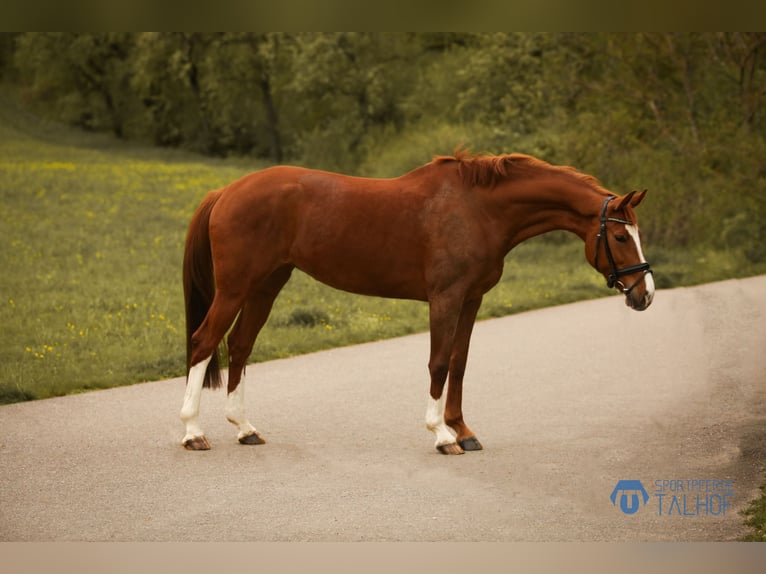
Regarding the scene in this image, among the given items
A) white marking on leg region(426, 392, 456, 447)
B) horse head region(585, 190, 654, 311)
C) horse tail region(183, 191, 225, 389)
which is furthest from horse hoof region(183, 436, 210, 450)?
horse head region(585, 190, 654, 311)

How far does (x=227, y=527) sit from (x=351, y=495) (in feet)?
2.69

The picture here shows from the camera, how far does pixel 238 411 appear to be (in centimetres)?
687

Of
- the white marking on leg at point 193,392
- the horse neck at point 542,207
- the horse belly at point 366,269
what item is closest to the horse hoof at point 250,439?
the white marking on leg at point 193,392

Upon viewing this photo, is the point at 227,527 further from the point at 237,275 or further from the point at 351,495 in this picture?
the point at 237,275

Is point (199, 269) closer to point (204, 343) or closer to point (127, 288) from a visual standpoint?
point (204, 343)

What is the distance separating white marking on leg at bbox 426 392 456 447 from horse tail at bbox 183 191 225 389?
170 centimetres

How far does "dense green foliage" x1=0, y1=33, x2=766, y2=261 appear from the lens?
16.5 metres

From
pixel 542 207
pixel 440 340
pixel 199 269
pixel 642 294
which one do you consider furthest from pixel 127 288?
pixel 642 294

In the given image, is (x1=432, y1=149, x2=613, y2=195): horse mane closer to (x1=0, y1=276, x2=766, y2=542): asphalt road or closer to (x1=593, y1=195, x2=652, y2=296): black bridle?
(x1=593, y1=195, x2=652, y2=296): black bridle

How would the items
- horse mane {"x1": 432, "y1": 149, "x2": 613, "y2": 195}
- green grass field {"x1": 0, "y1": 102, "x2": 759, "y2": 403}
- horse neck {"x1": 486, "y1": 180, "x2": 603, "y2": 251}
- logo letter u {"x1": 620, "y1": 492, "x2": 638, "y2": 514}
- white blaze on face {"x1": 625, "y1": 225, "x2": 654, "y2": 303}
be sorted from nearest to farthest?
logo letter u {"x1": 620, "y1": 492, "x2": 638, "y2": 514}
white blaze on face {"x1": 625, "y1": 225, "x2": 654, "y2": 303}
horse neck {"x1": 486, "y1": 180, "x2": 603, "y2": 251}
horse mane {"x1": 432, "y1": 149, "x2": 613, "y2": 195}
green grass field {"x1": 0, "y1": 102, "x2": 759, "y2": 403}

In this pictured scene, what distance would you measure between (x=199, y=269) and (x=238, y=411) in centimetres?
100

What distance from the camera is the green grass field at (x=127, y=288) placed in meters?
10.1

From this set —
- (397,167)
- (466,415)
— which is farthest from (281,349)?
(397,167)

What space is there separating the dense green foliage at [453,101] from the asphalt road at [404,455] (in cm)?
321
